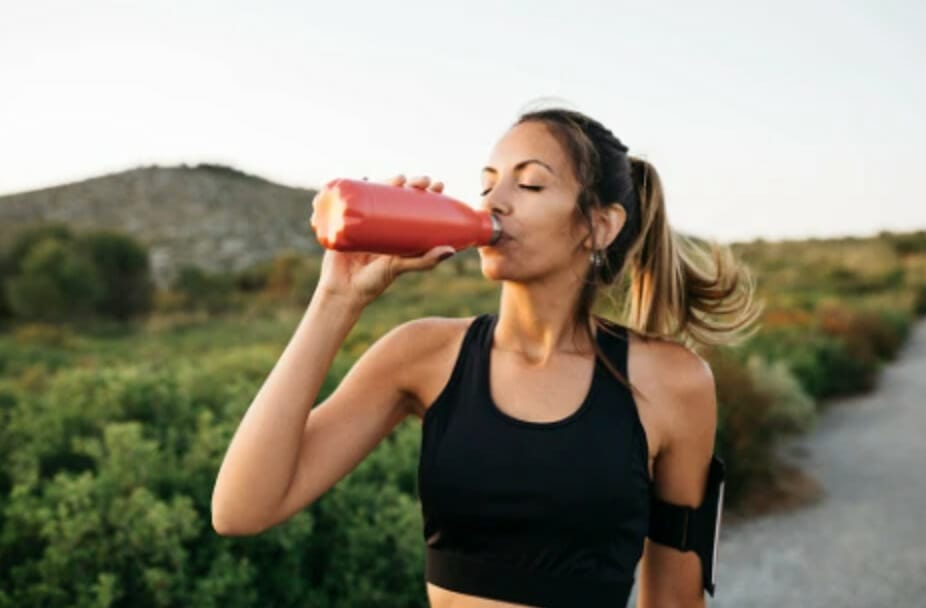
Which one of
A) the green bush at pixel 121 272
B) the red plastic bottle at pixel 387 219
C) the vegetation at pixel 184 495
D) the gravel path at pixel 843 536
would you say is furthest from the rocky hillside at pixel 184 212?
the red plastic bottle at pixel 387 219

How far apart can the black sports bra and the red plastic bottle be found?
446 mm

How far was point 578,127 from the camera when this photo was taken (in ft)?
6.98

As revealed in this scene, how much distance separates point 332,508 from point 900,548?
5080 mm

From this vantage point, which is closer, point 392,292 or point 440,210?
point 440,210

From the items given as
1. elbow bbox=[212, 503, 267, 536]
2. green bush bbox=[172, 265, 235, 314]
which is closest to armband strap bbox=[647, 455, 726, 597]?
elbow bbox=[212, 503, 267, 536]

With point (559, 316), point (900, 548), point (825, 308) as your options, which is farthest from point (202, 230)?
point (559, 316)

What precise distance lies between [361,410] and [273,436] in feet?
0.90

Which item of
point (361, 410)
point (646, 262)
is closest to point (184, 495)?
point (361, 410)

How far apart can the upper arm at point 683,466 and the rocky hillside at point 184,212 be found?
29.3 meters

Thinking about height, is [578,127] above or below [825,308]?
above

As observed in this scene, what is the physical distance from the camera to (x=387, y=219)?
166cm

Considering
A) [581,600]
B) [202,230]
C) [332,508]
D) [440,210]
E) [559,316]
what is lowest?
[202,230]

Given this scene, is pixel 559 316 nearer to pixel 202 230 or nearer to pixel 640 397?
pixel 640 397

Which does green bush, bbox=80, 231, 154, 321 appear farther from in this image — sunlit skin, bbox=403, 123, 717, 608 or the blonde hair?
sunlit skin, bbox=403, 123, 717, 608
